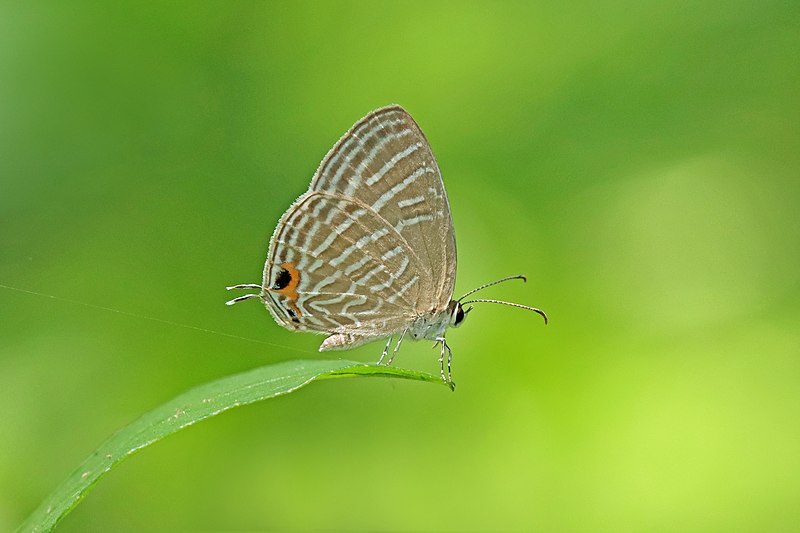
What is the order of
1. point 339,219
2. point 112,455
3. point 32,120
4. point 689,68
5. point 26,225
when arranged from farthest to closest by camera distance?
point 689,68
point 32,120
point 26,225
point 339,219
point 112,455

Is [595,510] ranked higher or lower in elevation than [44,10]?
lower

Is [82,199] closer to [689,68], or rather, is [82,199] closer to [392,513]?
[392,513]

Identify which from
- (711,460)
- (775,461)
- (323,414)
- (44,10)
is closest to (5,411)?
(323,414)

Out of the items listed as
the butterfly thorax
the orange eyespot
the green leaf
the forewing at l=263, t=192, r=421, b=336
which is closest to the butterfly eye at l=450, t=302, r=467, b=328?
the butterfly thorax

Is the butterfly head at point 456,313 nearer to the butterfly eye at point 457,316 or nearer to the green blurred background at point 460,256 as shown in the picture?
the butterfly eye at point 457,316

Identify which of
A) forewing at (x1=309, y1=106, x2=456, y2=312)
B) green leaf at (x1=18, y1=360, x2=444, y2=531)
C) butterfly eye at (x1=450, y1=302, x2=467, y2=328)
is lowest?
green leaf at (x1=18, y1=360, x2=444, y2=531)

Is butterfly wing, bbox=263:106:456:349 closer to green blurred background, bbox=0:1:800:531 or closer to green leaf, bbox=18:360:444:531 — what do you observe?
green blurred background, bbox=0:1:800:531

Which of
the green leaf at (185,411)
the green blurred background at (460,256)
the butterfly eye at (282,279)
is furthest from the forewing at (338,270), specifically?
the green leaf at (185,411)
